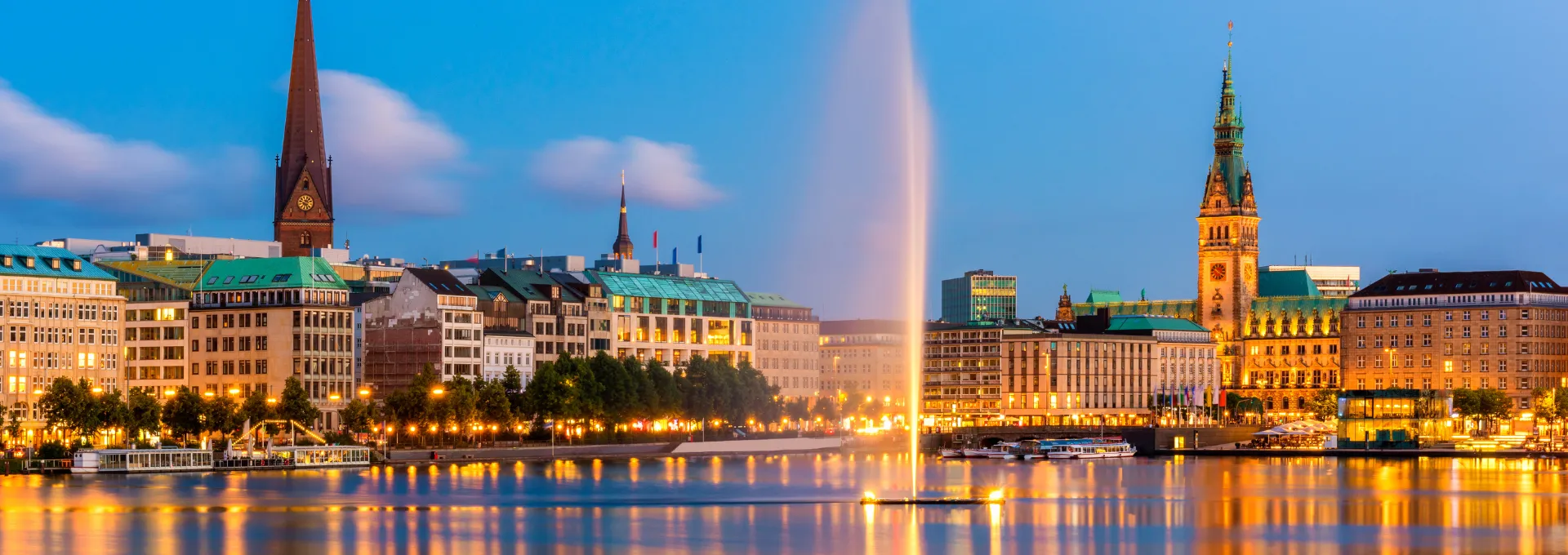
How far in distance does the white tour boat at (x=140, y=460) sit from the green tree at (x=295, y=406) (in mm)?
9402

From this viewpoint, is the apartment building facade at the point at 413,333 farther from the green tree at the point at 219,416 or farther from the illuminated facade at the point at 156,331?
the green tree at the point at 219,416

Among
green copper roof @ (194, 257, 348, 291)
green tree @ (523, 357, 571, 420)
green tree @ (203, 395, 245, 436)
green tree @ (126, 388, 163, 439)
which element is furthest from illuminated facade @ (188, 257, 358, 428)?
green tree @ (126, 388, 163, 439)

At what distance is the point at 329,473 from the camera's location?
141m

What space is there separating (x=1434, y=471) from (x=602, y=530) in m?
83.1

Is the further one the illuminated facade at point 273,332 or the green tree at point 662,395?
the green tree at point 662,395

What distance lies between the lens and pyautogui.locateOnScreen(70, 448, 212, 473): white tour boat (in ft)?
454

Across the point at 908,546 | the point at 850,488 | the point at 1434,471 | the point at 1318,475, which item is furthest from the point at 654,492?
the point at 1434,471

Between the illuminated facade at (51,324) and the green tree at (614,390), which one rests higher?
the illuminated facade at (51,324)

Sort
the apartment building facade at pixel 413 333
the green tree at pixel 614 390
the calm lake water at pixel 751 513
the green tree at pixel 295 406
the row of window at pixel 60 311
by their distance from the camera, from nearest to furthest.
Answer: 1. the calm lake water at pixel 751 513
2. the green tree at pixel 295 406
3. the row of window at pixel 60 311
4. the green tree at pixel 614 390
5. the apartment building facade at pixel 413 333

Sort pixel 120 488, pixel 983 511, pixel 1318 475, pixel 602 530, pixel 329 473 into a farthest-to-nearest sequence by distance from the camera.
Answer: pixel 1318 475, pixel 329 473, pixel 120 488, pixel 983 511, pixel 602 530

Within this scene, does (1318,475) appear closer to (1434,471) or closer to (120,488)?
(1434,471)

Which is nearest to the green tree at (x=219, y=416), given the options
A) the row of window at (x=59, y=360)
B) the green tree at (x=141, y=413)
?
the green tree at (x=141, y=413)

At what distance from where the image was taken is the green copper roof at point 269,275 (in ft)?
567

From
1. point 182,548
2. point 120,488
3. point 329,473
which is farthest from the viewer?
point 329,473
